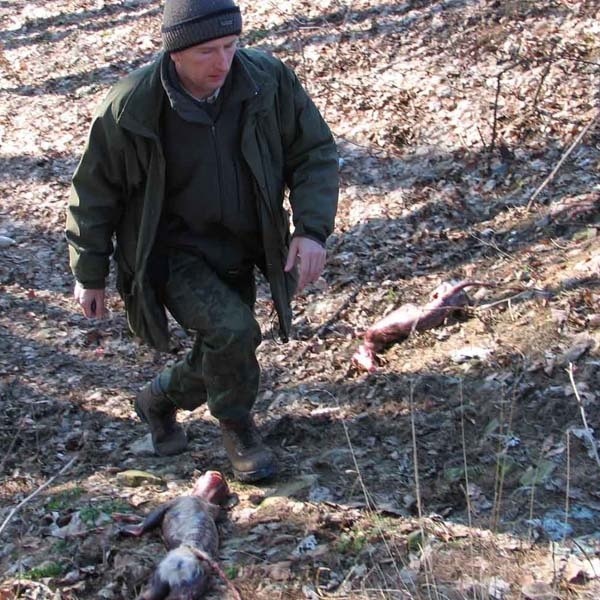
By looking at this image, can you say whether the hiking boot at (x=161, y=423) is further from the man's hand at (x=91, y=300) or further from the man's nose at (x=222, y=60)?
the man's nose at (x=222, y=60)

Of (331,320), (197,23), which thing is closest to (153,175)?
(197,23)

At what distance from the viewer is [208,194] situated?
4.29m

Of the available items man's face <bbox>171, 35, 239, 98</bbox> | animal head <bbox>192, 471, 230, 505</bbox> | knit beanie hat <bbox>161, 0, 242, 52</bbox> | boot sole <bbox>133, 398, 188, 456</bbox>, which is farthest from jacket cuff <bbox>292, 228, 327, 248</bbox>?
boot sole <bbox>133, 398, 188, 456</bbox>

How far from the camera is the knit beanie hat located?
13.0 feet

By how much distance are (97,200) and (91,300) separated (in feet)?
1.65

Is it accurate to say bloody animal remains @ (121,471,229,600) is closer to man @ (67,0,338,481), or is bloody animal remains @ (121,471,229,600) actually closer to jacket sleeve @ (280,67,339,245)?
man @ (67,0,338,481)

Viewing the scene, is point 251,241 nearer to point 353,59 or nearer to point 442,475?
point 442,475

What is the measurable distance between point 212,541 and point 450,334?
2.48 metres

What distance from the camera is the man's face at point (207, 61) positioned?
397 cm

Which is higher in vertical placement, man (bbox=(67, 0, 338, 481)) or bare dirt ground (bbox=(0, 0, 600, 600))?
man (bbox=(67, 0, 338, 481))

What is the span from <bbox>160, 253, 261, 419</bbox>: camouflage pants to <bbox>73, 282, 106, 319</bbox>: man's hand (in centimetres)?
31

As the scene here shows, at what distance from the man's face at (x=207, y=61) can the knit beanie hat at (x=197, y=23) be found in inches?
1.0

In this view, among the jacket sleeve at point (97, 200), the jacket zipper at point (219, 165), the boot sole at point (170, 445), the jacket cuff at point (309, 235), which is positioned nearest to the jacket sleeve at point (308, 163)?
the jacket cuff at point (309, 235)

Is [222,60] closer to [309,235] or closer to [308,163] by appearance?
[308,163]
